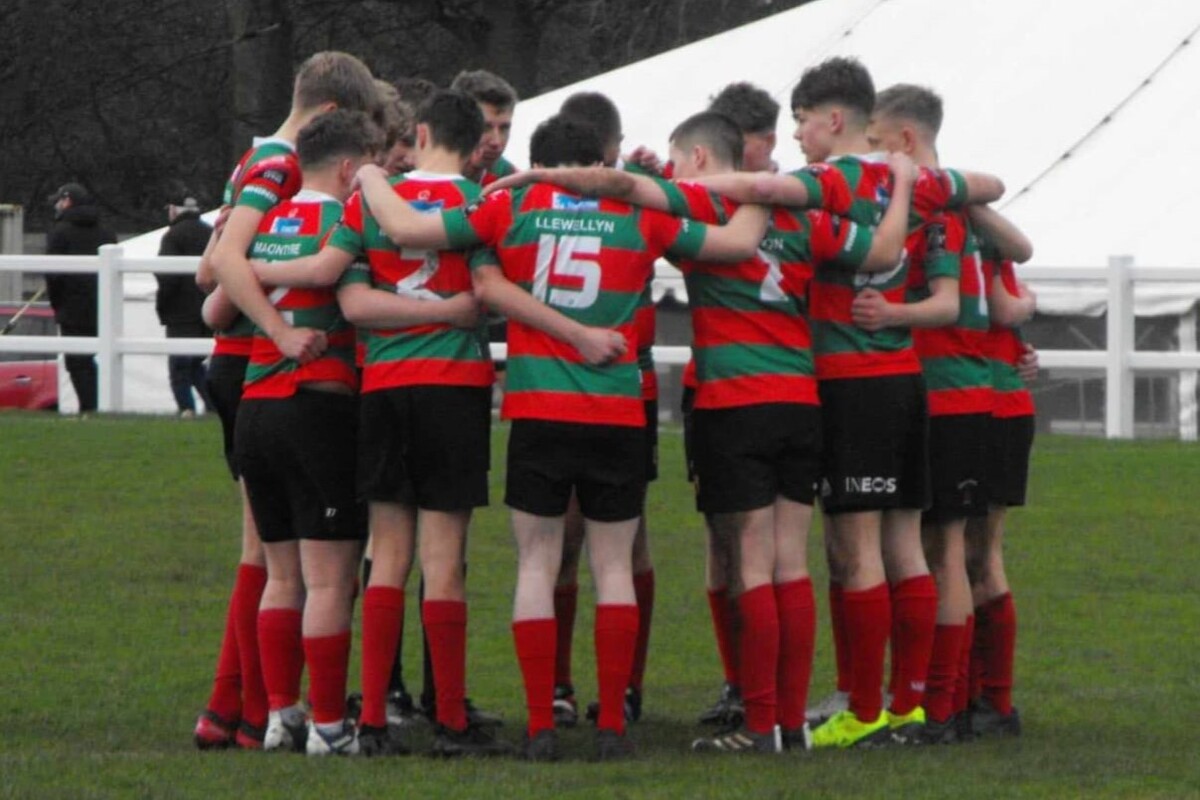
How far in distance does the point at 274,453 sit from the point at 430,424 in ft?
1.61

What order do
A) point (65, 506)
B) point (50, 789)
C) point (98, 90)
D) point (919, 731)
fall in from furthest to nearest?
point (98, 90) < point (65, 506) < point (919, 731) < point (50, 789)

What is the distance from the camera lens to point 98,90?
39.5 m

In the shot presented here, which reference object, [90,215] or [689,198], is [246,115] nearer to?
[90,215]

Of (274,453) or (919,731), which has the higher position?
(274,453)

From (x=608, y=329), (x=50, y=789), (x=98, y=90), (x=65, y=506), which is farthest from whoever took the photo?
(x=98, y=90)

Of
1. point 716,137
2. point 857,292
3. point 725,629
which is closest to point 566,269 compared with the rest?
point 716,137

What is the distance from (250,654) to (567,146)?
1806mm

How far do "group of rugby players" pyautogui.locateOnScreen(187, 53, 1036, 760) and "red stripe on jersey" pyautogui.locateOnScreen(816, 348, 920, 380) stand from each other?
10 mm

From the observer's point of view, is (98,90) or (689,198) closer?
(689,198)

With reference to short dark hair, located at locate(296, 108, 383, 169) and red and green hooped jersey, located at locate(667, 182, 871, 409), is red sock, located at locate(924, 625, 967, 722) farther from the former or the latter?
short dark hair, located at locate(296, 108, 383, 169)

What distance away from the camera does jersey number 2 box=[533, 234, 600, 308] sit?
6.83m

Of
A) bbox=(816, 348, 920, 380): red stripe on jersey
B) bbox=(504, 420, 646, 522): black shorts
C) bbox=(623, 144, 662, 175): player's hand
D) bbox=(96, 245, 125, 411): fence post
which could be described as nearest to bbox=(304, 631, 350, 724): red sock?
bbox=(504, 420, 646, 522): black shorts

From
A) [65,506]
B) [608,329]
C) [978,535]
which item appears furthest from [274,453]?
[65,506]

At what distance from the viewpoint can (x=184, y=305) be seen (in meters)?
18.2
